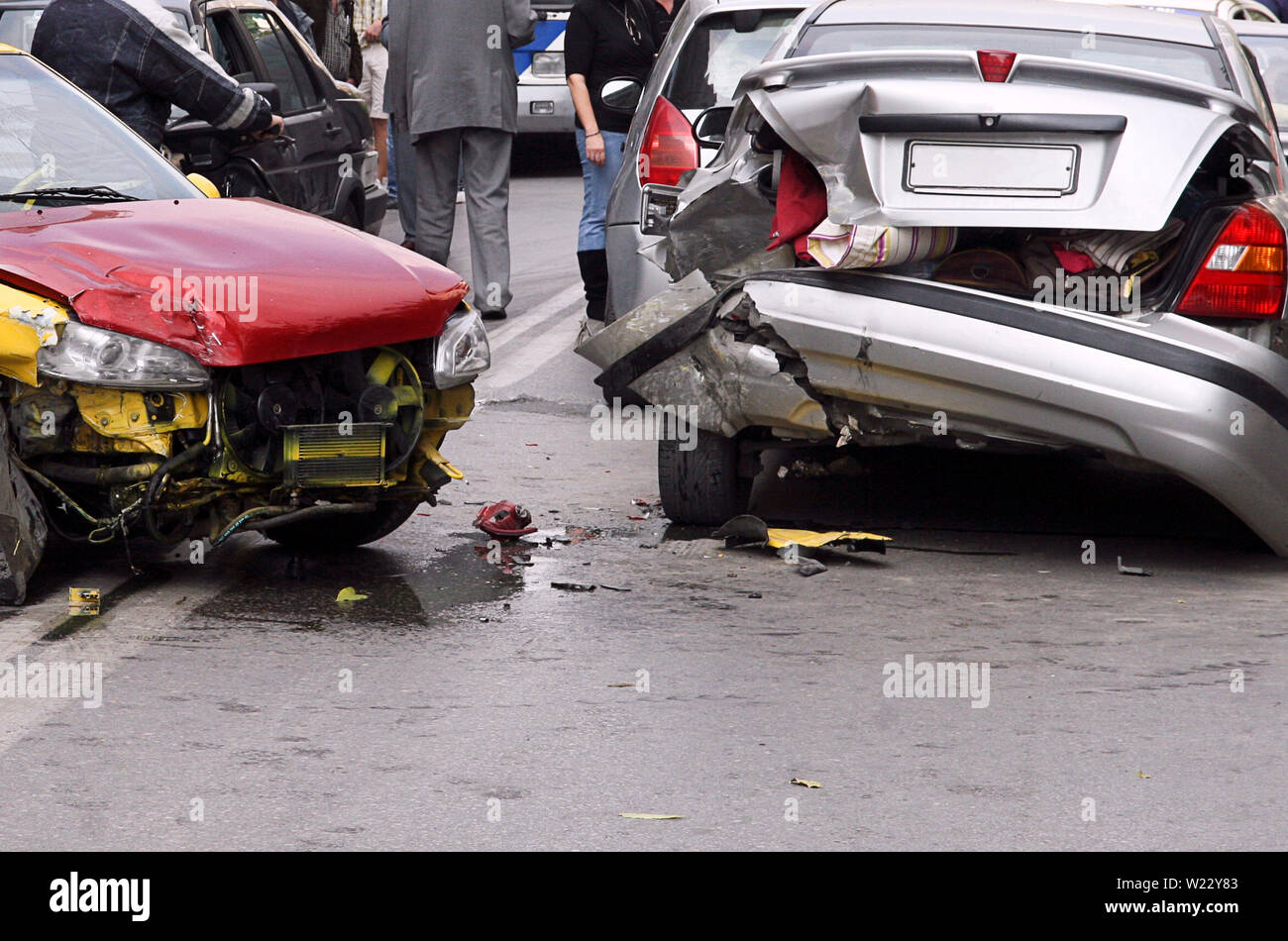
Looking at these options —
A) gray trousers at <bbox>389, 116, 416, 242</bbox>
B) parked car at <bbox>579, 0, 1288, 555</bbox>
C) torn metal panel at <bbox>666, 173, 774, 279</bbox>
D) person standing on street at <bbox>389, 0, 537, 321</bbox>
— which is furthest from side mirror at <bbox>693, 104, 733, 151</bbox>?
gray trousers at <bbox>389, 116, 416, 242</bbox>

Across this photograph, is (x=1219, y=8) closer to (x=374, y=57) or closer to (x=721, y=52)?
(x=721, y=52)

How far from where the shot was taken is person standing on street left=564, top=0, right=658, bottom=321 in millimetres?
10672

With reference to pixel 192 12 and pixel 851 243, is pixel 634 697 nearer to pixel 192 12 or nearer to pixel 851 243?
pixel 851 243

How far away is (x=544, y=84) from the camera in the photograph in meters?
18.5

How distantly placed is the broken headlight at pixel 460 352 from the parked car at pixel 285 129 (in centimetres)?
289

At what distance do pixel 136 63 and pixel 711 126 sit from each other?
98.5 inches

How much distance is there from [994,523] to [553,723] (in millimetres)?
2667

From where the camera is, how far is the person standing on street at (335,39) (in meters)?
20.4

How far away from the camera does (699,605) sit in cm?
565

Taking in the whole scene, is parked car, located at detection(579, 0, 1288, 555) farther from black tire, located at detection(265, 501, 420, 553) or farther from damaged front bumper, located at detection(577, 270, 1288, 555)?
black tire, located at detection(265, 501, 420, 553)

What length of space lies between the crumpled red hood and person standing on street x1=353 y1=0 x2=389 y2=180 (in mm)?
11494

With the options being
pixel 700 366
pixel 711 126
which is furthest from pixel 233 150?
pixel 700 366

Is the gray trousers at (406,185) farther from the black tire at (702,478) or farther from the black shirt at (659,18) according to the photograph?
the black tire at (702,478)

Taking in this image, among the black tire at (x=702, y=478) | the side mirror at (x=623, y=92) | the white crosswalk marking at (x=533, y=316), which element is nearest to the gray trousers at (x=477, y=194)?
the white crosswalk marking at (x=533, y=316)
